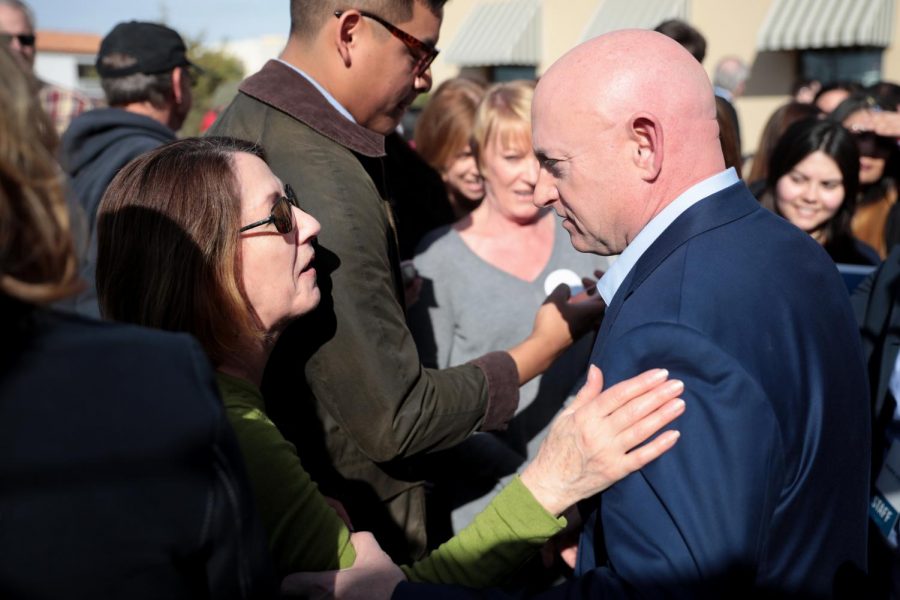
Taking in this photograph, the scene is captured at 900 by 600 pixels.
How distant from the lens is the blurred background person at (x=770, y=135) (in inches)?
191

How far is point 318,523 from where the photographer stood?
59.9 inches

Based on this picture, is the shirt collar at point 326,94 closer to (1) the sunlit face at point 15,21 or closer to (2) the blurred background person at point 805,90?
(1) the sunlit face at point 15,21

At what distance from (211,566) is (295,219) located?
900 mm

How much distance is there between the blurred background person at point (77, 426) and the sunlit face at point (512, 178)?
228 centimetres

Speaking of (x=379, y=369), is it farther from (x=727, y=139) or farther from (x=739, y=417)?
(x=727, y=139)

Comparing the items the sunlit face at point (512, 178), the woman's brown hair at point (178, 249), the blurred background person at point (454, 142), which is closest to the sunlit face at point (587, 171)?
the woman's brown hair at point (178, 249)

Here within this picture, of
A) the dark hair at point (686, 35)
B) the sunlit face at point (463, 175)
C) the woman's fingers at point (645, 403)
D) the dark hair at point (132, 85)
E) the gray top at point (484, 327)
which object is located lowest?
the gray top at point (484, 327)

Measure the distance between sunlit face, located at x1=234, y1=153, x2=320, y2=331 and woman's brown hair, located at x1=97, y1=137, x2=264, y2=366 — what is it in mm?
24

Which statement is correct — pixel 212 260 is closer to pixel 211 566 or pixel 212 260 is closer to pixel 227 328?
pixel 227 328

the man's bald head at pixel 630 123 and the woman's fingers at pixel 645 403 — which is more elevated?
the man's bald head at pixel 630 123

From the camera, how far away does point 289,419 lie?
2.04 meters

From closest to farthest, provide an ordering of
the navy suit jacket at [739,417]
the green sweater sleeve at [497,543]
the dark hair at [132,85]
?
the navy suit jacket at [739,417] → the green sweater sleeve at [497,543] → the dark hair at [132,85]

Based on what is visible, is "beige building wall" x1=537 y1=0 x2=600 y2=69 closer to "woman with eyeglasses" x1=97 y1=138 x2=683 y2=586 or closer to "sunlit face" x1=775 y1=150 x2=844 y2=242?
"sunlit face" x1=775 y1=150 x2=844 y2=242

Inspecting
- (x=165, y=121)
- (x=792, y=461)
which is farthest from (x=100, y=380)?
(x=165, y=121)
